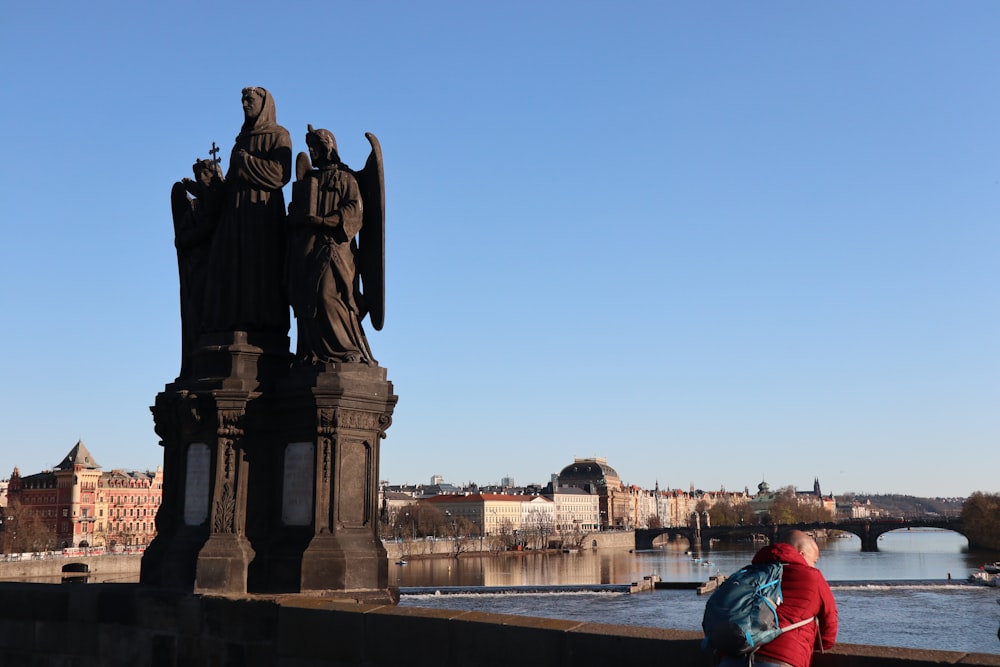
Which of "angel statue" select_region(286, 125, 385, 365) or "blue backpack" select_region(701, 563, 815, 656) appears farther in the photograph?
"angel statue" select_region(286, 125, 385, 365)

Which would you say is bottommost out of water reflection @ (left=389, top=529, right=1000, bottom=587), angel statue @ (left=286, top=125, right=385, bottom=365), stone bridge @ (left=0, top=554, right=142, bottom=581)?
water reflection @ (left=389, top=529, right=1000, bottom=587)

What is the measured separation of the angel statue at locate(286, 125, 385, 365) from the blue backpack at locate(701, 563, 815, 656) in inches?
195

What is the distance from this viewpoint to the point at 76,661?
8133mm

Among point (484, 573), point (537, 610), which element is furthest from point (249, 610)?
point (484, 573)

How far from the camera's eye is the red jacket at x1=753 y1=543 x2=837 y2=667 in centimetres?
410

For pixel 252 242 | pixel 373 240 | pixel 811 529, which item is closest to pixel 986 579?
pixel 373 240

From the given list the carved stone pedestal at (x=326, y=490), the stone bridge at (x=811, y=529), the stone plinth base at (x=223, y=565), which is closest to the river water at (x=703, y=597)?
the carved stone pedestal at (x=326, y=490)

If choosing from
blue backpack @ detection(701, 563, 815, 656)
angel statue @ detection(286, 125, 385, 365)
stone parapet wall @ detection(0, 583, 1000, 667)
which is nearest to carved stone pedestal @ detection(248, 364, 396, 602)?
angel statue @ detection(286, 125, 385, 365)

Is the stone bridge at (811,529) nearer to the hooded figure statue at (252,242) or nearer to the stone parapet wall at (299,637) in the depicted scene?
the hooded figure statue at (252,242)

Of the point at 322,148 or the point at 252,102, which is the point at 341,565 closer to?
the point at 322,148

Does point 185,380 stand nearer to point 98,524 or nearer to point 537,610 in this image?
point 537,610

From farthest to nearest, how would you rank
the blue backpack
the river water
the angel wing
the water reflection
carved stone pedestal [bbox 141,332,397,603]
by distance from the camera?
the water reflection, the river water, the angel wing, carved stone pedestal [bbox 141,332,397,603], the blue backpack

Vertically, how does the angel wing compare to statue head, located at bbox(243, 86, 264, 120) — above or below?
below

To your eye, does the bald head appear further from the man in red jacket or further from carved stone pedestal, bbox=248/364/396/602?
carved stone pedestal, bbox=248/364/396/602
